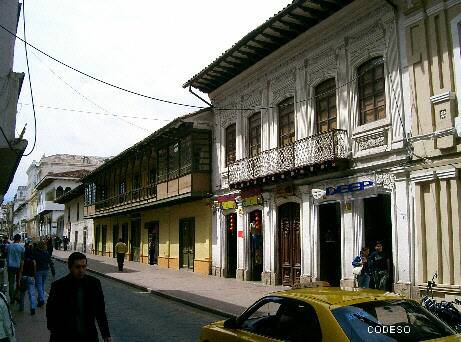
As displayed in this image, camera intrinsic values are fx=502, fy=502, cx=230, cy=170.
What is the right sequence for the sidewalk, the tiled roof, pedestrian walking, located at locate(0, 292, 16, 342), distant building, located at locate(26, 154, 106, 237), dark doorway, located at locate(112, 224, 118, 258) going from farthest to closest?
1. distant building, located at locate(26, 154, 106, 237)
2. dark doorway, located at locate(112, 224, 118, 258)
3. the tiled roof
4. the sidewalk
5. pedestrian walking, located at locate(0, 292, 16, 342)

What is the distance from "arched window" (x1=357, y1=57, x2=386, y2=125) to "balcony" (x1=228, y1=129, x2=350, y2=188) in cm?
89

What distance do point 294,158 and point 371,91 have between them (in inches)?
132

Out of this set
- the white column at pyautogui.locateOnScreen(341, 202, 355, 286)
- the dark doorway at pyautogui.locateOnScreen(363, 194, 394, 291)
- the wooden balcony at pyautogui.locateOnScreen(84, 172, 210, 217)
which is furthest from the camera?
the wooden balcony at pyautogui.locateOnScreen(84, 172, 210, 217)

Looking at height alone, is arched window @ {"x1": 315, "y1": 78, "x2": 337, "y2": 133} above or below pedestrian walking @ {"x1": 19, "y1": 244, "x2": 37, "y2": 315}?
above

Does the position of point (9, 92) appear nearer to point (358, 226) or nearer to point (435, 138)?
point (358, 226)

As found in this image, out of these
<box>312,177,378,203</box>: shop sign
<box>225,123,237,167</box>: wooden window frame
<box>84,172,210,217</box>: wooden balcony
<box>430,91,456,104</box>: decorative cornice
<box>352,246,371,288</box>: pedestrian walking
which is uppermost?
<box>225,123,237,167</box>: wooden window frame

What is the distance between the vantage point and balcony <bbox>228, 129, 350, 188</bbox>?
14938 millimetres

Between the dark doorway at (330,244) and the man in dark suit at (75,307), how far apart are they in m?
11.7

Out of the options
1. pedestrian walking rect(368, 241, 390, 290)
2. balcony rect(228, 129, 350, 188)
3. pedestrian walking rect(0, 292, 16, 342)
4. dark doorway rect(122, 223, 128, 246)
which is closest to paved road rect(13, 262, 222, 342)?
pedestrian walking rect(368, 241, 390, 290)

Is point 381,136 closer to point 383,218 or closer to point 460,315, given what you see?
point 383,218

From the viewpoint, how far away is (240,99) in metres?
20.9

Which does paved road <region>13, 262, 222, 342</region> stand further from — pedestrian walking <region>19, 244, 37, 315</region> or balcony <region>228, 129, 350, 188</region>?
balcony <region>228, 129, 350, 188</region>

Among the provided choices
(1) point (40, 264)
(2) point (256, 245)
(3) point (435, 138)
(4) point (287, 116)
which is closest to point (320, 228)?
(2) point (256, 245)

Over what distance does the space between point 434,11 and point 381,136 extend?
3.43m
